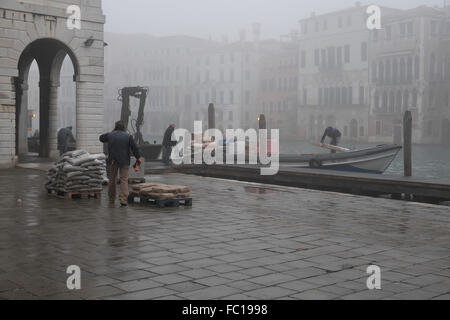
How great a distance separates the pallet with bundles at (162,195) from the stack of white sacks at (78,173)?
113 cm

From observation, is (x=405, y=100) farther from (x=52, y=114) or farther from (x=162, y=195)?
(x=162, y=195)

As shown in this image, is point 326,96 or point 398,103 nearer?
point 398,103

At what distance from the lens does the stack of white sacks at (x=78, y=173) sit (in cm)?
1245

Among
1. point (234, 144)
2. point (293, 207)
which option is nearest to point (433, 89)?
point (234, 144)

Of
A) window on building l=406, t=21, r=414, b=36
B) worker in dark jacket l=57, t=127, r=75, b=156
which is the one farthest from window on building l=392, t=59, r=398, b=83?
worker in dark jacket l=57, t=127, r=75, b=156

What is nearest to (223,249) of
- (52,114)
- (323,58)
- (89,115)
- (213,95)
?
(89,115)

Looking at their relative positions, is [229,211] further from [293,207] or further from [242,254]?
[242,254]

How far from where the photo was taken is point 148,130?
11088cm

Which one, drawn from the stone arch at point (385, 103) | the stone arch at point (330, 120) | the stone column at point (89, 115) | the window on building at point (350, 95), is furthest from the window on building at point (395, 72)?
the stone column at point (89, 115)

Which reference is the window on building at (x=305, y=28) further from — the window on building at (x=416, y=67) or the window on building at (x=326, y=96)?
the window on building at (x=416, y=67)

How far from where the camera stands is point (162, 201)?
451 inches

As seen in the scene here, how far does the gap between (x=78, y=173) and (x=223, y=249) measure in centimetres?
597

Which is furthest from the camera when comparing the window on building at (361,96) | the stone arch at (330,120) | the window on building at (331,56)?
the stone arch at (330,120)

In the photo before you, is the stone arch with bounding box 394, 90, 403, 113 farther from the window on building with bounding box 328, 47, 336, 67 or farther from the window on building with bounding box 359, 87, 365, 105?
the window on building with bounding box 328, 47, 336, 67
